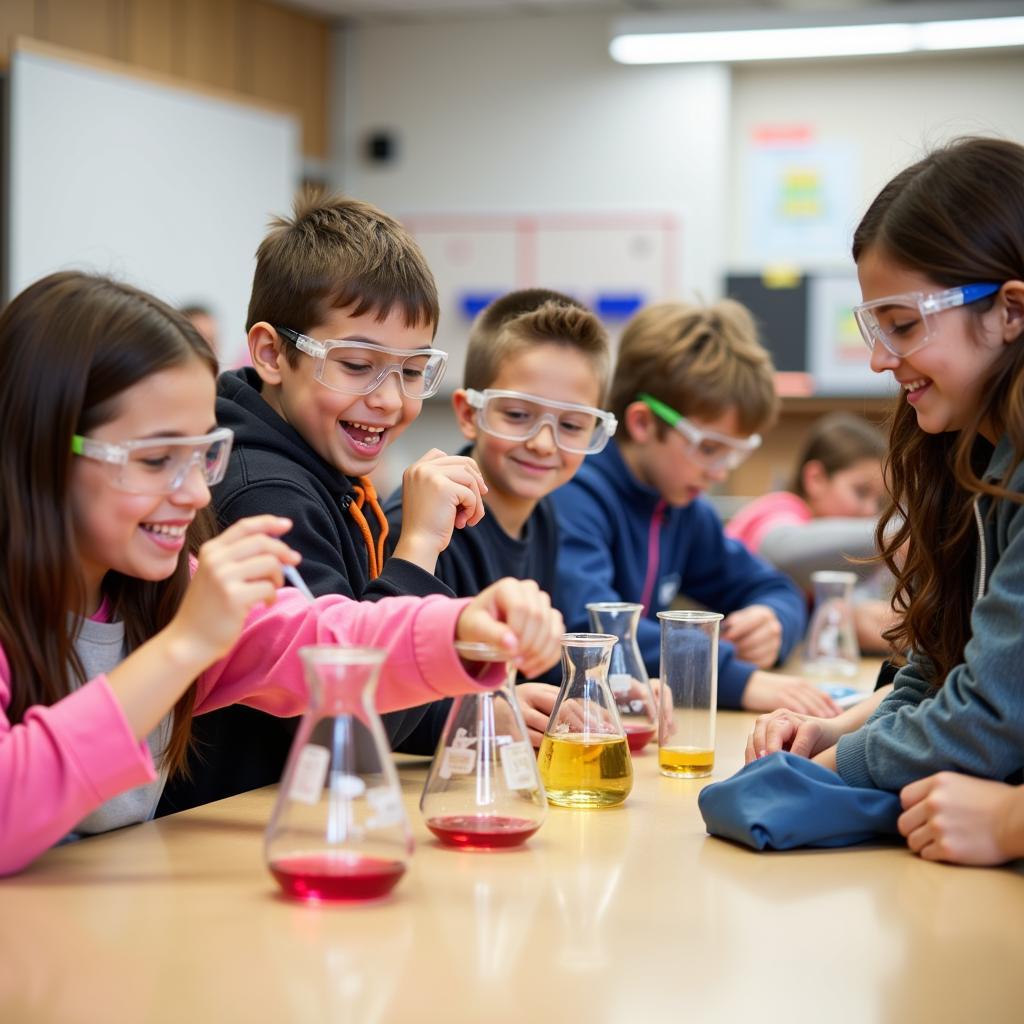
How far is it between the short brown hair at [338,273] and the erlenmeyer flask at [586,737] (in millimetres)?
585

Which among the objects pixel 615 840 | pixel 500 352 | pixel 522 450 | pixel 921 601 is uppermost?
pixel 500 352

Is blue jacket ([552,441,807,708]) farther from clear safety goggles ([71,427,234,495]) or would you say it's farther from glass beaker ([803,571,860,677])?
clear safety goggles ([71,427,234,495])

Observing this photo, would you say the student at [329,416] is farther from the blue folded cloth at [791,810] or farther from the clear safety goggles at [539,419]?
the blue folded cloth at [791,810]

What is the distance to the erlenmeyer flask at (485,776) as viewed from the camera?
1.25 meters

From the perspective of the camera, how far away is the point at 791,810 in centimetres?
130

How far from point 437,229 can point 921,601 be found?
223 inches

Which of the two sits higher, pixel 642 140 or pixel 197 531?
pixel 642 140

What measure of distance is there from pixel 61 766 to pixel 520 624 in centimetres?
41

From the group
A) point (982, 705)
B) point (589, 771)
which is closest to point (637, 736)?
point (589, 771)

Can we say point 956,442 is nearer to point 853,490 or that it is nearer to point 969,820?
point 969,820

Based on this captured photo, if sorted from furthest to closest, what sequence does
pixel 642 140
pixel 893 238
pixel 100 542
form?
pixel 642 140, pixel 893 238, pixel 100 542

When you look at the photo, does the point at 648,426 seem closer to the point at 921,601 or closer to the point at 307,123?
the point at 921,601

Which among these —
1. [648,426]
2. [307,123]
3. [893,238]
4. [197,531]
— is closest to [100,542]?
[197,531]

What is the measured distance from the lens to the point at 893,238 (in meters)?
1.43
